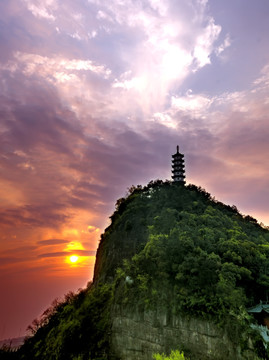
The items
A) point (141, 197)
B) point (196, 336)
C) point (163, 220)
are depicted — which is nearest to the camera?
point (196, 336)

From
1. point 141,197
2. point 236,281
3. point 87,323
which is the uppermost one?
point 141,197

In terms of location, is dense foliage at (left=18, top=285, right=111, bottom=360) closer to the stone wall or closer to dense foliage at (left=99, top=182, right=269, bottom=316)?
the stone wall

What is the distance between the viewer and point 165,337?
23.1 m

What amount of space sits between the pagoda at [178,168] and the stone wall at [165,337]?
33884mm

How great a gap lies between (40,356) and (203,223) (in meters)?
28.9

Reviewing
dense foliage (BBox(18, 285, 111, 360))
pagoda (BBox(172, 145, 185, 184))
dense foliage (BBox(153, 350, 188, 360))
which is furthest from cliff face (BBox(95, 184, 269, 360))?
pagoda (BBox(172, 145, 185, 184))

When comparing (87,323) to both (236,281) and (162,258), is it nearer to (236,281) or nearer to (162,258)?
(162,258)

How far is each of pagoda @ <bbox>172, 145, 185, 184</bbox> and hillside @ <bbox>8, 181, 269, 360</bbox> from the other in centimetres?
1781

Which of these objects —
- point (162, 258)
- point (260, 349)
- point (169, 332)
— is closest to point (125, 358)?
point (169, 332)

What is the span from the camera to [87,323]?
30969mm

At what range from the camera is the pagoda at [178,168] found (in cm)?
Answer: 5609

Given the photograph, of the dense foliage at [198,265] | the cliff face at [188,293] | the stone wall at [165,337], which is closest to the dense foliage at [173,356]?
the stone wall at [165,337]

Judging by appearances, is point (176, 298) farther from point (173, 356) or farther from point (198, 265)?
point (173, 356)

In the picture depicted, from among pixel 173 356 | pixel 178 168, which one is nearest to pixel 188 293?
pixel 173 356
